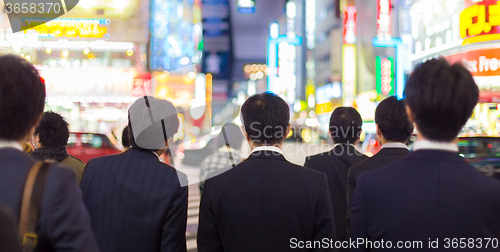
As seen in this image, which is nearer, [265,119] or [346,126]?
[265,119]

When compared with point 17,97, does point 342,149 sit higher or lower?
lower

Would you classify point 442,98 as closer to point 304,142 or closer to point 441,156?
point 441,156

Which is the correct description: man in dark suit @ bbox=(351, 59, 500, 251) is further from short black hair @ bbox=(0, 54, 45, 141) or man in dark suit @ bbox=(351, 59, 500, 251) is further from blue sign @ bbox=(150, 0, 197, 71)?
blue sign @ bbox=(150, 0, 197, 71)

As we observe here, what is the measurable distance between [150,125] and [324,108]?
34.0 m

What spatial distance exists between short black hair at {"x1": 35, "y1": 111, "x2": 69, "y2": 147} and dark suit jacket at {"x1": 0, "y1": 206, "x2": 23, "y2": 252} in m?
2.86

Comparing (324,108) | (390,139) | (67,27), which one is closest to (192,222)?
(390,139)

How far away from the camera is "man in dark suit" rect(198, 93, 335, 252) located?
2273 millimetres

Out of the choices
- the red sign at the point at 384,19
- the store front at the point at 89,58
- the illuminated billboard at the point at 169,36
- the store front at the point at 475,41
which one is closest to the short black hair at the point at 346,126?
the store front at the point at 475,41

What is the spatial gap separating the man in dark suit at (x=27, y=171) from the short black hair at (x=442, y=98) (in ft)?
4.69

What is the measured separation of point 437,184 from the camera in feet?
5.16

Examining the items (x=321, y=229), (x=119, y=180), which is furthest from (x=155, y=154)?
(x=321, y=229)

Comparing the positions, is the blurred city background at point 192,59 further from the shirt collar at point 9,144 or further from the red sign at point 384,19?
the shirt collar at point 9,144

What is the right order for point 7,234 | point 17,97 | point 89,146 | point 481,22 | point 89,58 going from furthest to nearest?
1. point 89,58
2. point 481,22
3. point 89,146
4. point 17,97
5. point 7,234

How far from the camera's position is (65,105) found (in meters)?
22.0
